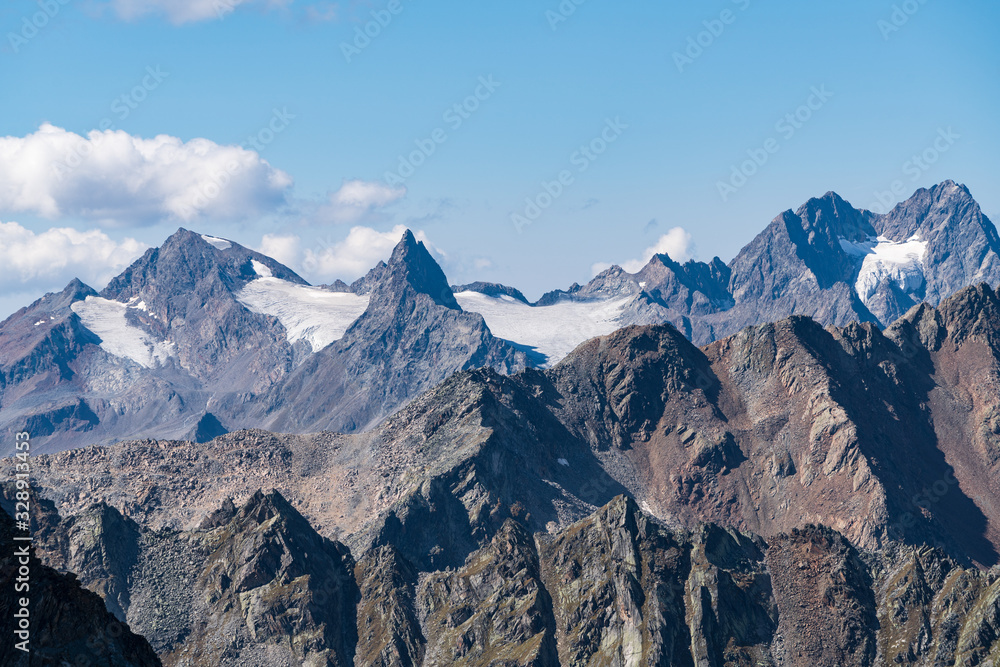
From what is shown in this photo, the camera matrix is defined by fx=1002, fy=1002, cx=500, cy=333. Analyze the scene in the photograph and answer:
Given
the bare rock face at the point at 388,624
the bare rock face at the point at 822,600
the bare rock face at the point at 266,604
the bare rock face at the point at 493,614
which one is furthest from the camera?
the bare rock face at the point at 388,624

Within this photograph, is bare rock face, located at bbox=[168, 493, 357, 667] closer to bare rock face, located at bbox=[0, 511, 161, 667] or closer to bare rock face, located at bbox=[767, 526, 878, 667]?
bare rock face, located at bbox=[0, 511, 161, 667]

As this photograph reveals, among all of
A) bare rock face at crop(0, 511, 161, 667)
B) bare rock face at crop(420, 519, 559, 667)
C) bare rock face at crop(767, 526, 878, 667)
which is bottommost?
bare rock face at crop(767, 526, 878, 667)

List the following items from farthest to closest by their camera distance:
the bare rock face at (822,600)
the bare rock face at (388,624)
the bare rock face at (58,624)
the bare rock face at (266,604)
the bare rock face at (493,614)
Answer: the bare rock face at (388,624) → the bare rock face at (266,604) → the bare rock face at (493,614) → the bare rock face at (822,600) → the bare rock face at (58,624)

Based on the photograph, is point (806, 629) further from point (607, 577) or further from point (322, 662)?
point (322, 662)

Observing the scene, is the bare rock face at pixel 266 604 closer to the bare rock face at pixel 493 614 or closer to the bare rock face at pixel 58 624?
the bare rock face at pixel 493 614

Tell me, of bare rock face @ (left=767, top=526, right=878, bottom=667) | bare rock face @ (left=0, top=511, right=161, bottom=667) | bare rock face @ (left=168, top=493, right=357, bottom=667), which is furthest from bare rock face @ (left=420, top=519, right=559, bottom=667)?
bare rock face @ (left=0, top=511, right=161, bottom=667)

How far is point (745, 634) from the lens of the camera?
178 metres

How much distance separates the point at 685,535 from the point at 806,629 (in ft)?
97.2

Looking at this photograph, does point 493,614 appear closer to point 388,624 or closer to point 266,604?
point 388,624

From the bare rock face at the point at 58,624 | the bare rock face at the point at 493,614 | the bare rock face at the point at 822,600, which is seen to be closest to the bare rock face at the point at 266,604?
the bare rock face at the point at 493,614

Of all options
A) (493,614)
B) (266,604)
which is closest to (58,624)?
(266,604)

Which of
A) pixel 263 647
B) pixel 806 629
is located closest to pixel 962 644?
pixel 806 629

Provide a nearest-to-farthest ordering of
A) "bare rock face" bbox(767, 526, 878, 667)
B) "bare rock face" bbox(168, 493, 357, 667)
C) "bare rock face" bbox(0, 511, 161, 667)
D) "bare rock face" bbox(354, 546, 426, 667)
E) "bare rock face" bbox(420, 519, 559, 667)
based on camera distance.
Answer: "bare rock face" bbox(0, 511, 161, 667) → "bare rock face" bbox(767, 526, 878, 667) → "bare rock face" bbox(420, 519, 559, 667) → "bare rock face" bbox(168, 493, 357, 667) → "bare rock face" bbox(354, 546, 426, 667)

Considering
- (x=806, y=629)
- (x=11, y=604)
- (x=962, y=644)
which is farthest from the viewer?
(x=806, y=629)
